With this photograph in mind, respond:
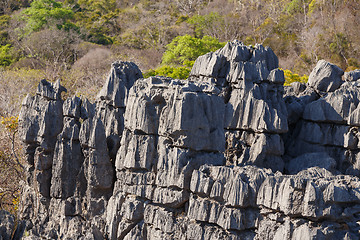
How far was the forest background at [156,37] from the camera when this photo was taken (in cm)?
3344

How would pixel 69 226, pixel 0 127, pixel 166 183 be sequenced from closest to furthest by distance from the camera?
pixel 166 183, pixel 69 226, pixel 0 127

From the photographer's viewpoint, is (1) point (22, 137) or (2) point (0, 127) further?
(2) point (0, 127)

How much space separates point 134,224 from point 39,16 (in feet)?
148

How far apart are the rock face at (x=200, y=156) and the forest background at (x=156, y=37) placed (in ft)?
28.4

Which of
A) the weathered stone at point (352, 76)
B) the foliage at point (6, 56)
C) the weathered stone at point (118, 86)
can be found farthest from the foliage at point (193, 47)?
the foliage at point (6, 56)

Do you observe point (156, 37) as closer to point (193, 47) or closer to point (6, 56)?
point (6, 56)

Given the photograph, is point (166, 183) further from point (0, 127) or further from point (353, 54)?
point (353, 54)

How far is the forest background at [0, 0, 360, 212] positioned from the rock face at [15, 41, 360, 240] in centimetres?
865

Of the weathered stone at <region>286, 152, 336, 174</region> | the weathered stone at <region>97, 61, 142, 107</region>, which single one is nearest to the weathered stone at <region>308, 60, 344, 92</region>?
the weathered stone at <region>286, 152, 336, 174</region>

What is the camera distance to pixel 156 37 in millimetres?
54031

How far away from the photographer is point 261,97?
1452 centimetres

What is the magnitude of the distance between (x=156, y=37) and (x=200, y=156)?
44.8 m

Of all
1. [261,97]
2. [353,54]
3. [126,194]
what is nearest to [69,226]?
[126,194]

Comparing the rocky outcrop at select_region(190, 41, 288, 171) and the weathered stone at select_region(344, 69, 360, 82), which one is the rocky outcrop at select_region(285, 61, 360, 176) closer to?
the weathered stone at select_region(344, 69, 360, 82)
